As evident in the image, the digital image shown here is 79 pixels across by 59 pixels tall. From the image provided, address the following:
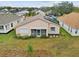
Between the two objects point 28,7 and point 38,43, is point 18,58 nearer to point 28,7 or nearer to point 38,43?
point 38,43

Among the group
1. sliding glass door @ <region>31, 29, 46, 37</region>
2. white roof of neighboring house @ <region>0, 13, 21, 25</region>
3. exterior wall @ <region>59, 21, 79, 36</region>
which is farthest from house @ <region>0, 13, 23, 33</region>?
exterior wall @ <region>59, 21, 79, 36</region>

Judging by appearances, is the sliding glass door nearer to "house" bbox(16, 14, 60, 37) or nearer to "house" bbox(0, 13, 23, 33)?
"house" bbox(16, 14, 60, 37)

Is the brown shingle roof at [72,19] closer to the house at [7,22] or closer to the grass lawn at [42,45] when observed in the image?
the grass lawn at [42,45]

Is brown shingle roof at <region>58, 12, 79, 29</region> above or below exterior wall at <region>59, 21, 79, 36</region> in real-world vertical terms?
above

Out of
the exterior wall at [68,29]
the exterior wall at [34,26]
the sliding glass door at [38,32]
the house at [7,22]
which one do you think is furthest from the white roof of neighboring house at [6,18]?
the exterior wall at [68,29]

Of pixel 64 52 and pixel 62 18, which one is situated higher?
pixel 62 18

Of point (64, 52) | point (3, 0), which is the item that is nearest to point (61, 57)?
point (64, 52)
